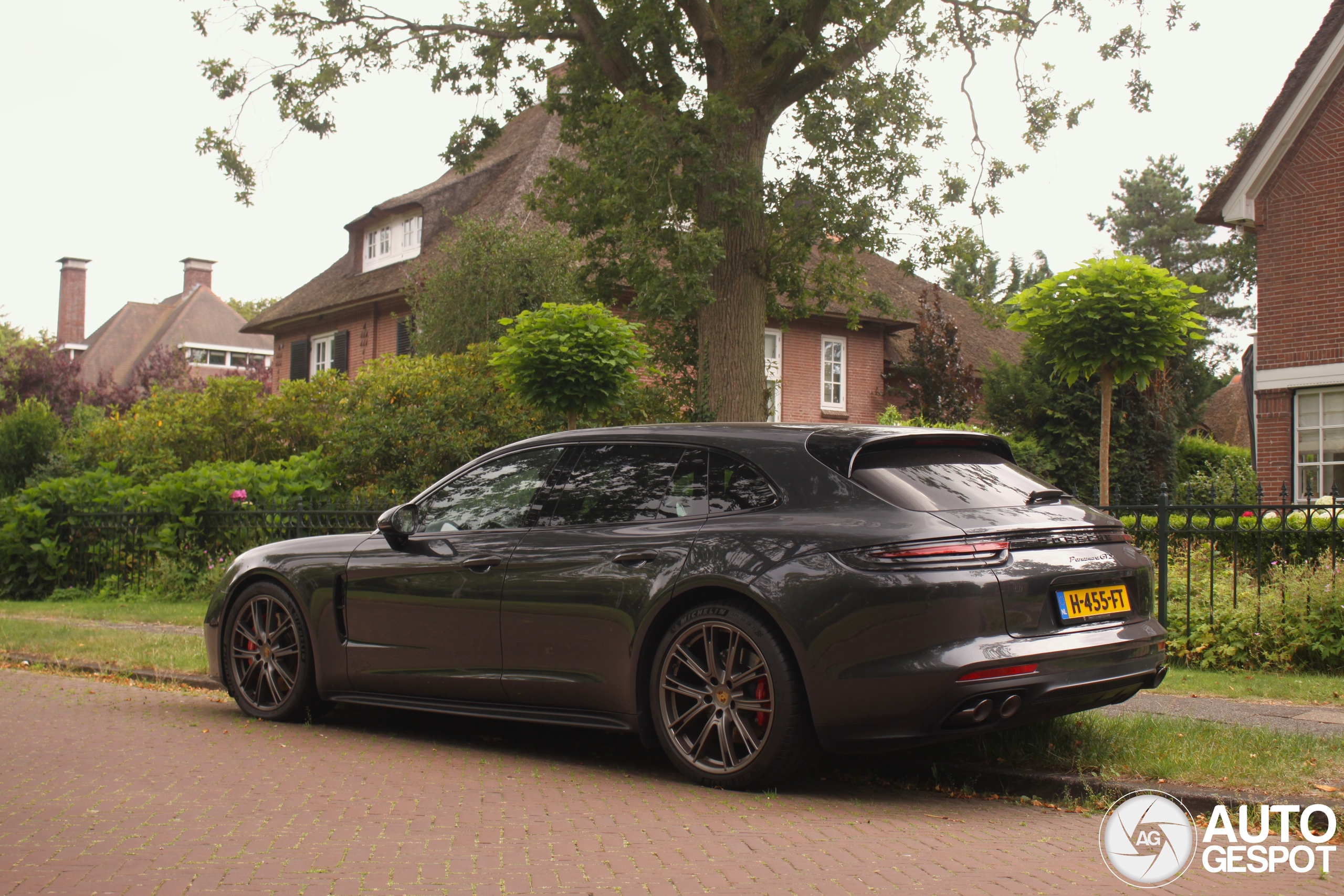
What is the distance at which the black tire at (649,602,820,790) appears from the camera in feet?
16.6

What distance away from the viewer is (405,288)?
78.4 feet

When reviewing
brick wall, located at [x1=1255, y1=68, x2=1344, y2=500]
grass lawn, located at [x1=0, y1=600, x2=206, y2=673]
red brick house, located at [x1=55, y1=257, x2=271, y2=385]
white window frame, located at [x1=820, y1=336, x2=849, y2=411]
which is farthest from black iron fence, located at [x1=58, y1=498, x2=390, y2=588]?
red brick house, located at [x1=55, y1=257, x2=271, y2=385]

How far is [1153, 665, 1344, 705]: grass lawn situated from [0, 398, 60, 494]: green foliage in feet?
60.3

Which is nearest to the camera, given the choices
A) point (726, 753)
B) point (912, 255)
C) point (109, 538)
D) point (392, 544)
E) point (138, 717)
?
point (726, 753)

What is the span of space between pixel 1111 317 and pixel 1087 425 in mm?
15077

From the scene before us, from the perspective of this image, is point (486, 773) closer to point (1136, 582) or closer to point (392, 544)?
point (392, 544)

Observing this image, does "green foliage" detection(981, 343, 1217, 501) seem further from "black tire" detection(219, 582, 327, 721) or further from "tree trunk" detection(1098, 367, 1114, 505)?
"black tire" detection(219, 582, 327, 721)

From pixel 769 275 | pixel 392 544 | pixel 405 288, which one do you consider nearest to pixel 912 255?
pixel 769 275

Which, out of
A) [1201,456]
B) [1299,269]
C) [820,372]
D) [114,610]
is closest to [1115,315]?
[1299,269]

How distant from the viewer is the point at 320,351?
1305 inches

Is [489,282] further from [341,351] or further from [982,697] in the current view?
[982,697]

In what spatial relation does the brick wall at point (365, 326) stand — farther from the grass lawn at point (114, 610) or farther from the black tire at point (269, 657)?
the black tire at point (269, 657)

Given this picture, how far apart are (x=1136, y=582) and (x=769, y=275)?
1183 centimetres

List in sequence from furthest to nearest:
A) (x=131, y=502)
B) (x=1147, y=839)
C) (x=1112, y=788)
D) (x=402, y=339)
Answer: (x=402, y=339) → (x=131, y=502) → (x=1112, y=788) → (x=1147, y=839)
